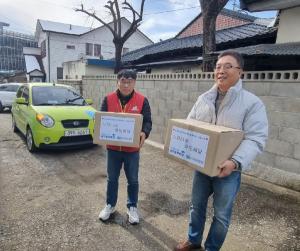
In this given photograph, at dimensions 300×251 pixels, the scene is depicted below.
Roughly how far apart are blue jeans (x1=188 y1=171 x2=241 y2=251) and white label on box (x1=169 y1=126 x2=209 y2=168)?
0.24 meters

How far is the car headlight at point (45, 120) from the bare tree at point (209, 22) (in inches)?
150

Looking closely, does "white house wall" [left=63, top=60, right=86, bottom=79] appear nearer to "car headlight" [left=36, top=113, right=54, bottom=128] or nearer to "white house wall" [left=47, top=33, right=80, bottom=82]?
"white house wall" [left=47, top=33, right=80, bottom=82]

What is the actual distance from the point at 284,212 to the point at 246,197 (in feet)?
1.87

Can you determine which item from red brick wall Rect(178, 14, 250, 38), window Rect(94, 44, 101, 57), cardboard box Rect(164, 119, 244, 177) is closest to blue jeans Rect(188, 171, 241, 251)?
cardboard box Rect(164, 119, 244, 177)

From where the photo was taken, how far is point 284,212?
3699 millimetres

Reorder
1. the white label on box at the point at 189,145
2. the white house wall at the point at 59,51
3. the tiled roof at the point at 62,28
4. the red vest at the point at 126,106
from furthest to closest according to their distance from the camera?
the tiled roof at the point at 62,28
the white house wall at the point at 59,51
the red vest at the point at 126,106
the white label on box at the point at 189,145

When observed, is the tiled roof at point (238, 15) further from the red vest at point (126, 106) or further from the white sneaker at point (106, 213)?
the white sneaker at point (106, 213)

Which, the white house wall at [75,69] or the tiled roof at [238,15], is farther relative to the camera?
the white house wall at [75,69]

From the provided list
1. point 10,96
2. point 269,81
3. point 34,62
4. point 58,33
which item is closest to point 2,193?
point 269,81

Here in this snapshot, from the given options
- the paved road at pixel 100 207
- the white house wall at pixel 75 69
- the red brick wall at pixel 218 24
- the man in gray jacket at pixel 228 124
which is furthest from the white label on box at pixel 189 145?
the white house wall at pixel 75 69

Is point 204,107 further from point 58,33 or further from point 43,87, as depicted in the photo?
point 58,33

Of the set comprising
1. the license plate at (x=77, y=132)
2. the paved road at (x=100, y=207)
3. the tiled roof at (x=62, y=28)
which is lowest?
the paved road at (x=100, y=207)

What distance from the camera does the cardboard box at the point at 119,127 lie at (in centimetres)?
290

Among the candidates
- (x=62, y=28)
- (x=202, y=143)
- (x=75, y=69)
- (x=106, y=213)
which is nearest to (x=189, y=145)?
(x=202, y=143)
